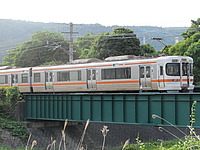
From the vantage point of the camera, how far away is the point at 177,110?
73.2ft

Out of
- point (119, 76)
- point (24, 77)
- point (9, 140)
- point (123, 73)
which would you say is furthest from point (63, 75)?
point (9, 140)

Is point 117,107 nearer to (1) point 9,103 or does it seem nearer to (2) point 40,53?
(1) point 9,103

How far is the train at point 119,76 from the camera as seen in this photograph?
26.9 metres

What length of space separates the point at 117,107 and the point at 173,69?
5073mm

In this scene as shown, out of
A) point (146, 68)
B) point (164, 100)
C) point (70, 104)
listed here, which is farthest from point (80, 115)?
point (164, 100)

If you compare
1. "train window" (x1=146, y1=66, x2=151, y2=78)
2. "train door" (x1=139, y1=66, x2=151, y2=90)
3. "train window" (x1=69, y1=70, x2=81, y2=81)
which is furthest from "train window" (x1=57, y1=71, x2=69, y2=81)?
"train window" (x1=146, y1=66, x2=151, y2=78)

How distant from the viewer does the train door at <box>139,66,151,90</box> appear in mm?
27203

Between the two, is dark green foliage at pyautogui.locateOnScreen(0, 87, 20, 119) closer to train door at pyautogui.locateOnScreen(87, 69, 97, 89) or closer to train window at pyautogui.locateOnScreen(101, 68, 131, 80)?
train door at pyautogui.locateOnScreen(87, 69, 97, 89)

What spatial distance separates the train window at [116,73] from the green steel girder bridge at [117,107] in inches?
94.4

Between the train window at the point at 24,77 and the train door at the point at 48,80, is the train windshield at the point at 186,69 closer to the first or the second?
the train door at the point at 48,80

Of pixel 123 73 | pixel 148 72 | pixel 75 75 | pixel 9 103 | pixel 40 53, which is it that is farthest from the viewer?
pixel 40 53

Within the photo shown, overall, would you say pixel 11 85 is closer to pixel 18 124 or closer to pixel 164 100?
pixel 18 124

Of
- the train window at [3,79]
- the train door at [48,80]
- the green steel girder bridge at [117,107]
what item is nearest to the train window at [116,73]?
the green steel girder bridge at [117,107]

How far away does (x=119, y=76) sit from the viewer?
28.9 m
